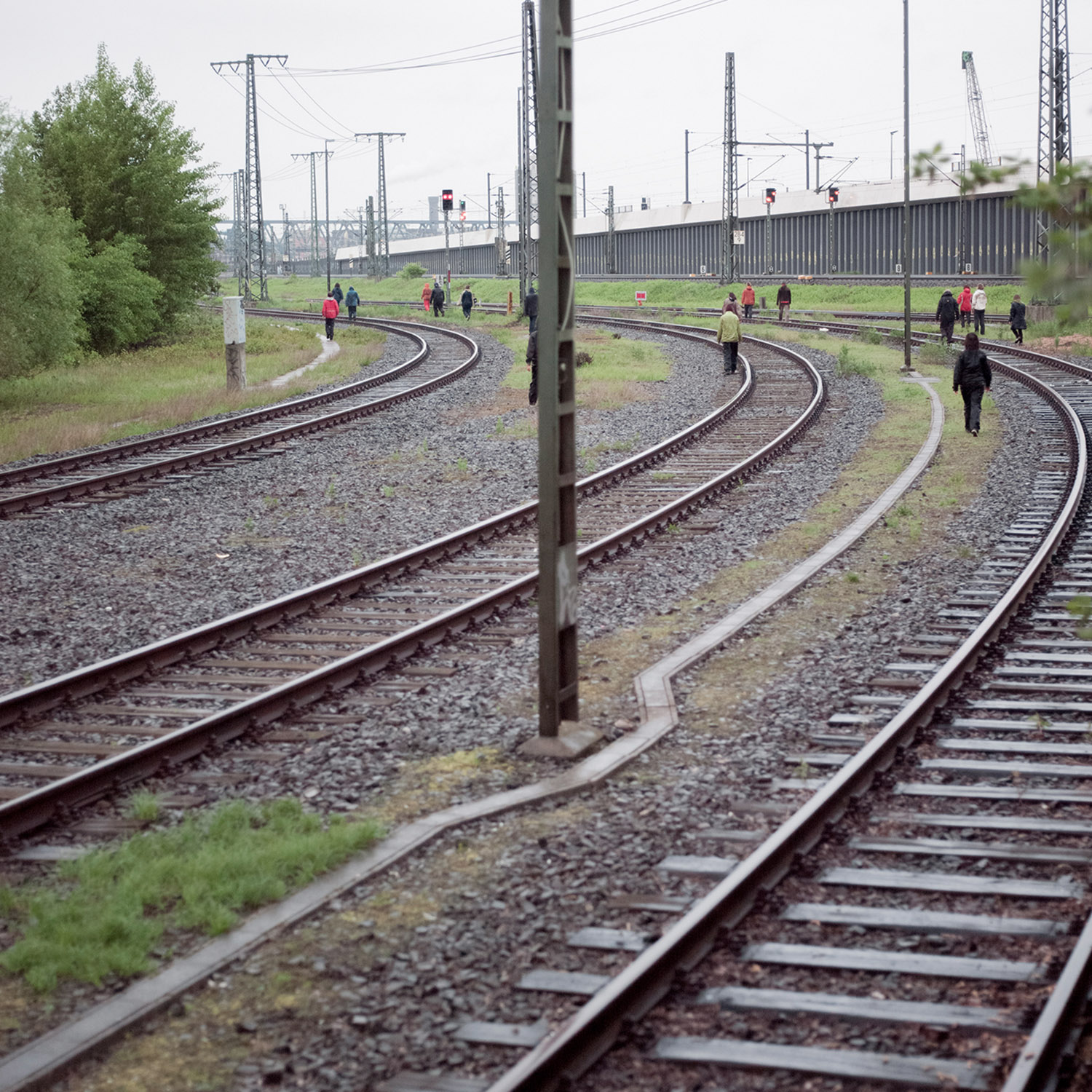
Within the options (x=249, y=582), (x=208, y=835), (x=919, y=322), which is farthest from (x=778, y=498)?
(x=919, y=322)

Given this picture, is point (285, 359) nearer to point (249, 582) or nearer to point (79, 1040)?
point (249, 582)

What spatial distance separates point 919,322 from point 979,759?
4072cm

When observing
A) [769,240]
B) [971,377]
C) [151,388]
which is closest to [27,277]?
[151,388]

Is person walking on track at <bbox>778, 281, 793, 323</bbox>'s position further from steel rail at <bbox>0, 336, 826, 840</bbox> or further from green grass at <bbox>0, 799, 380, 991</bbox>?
green grass at <bbox>0, 799, 380, 991</bbox>

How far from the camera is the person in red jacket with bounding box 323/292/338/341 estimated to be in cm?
4141

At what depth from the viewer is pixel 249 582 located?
1281 cm

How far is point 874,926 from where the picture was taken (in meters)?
5.82

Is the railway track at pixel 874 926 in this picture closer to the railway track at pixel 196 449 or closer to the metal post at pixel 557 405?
the metal post at pixel 557 405

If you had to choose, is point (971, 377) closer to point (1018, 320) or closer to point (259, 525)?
point (259, 525)

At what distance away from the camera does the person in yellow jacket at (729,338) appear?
2945 cm

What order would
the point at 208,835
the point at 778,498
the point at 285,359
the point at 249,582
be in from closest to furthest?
the point at 208,835, the point at 249,582, the point at 778,498, the point at 285,359

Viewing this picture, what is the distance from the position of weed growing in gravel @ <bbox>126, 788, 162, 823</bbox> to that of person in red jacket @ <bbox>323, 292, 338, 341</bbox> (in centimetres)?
3468

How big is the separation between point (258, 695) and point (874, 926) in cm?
451

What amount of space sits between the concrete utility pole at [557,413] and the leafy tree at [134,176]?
36.8 metres
